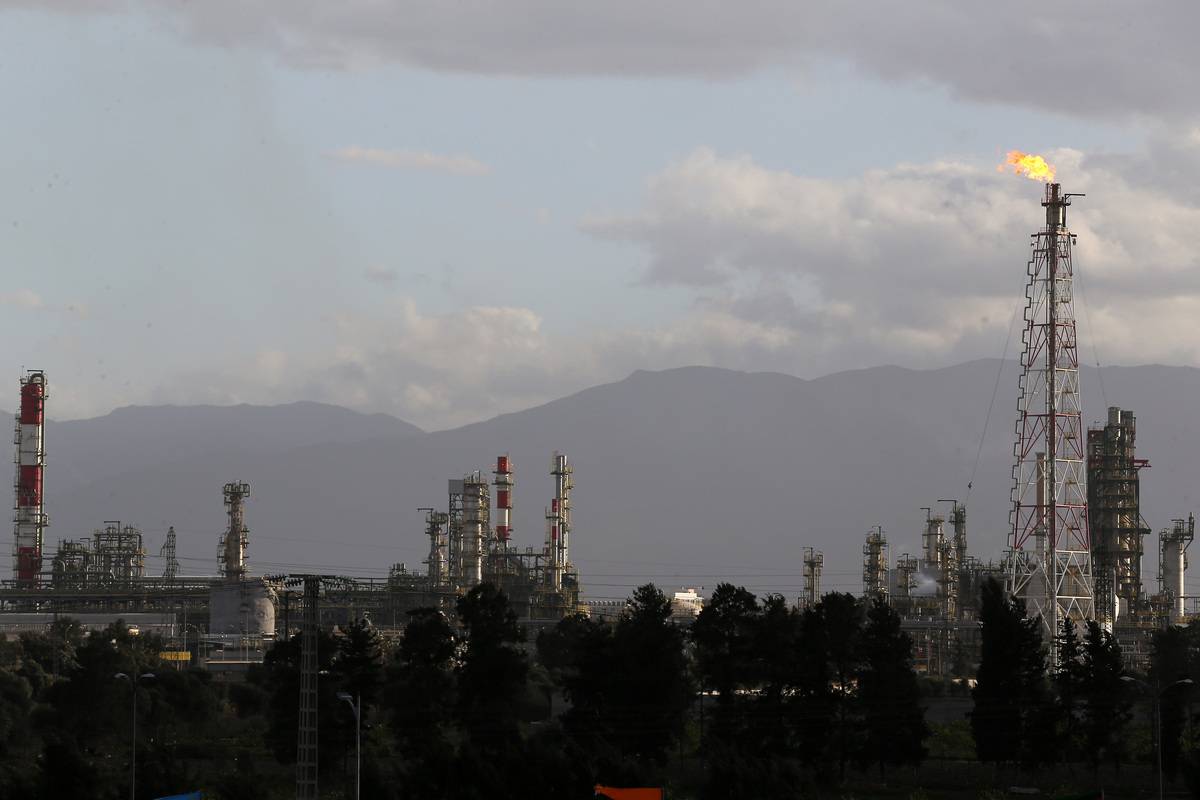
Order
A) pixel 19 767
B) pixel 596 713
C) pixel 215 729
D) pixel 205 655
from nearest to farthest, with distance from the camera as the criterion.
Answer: pixel 19 767 < pixel 596 713 < pixel 215 729 < pixel 205 655

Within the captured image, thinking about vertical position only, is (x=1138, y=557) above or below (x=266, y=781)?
above

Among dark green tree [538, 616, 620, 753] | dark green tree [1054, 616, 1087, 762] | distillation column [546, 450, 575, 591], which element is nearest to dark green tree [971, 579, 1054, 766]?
dark green tree [1054, 616, 1087, 762]

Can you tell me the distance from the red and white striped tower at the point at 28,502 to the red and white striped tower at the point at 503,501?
1344 inches

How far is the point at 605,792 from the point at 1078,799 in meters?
12.2

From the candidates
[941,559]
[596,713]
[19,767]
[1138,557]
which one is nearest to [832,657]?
[596,713]

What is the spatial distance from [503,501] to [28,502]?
36.2 meters

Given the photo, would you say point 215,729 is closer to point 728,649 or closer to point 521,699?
point 521,699

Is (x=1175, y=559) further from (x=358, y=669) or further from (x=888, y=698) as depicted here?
(x=358, y=669)

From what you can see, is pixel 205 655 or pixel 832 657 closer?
pixel 832 657

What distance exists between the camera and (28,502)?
135m

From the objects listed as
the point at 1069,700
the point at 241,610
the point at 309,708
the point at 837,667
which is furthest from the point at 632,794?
the point at 241,610

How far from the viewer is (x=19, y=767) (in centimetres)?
5847

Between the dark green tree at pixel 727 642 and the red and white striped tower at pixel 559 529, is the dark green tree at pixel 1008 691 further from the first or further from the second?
the red and white striped tower at pixel 559 529

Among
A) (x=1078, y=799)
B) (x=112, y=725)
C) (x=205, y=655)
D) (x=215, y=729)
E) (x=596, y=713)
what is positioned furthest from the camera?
(x=205, y=655)
